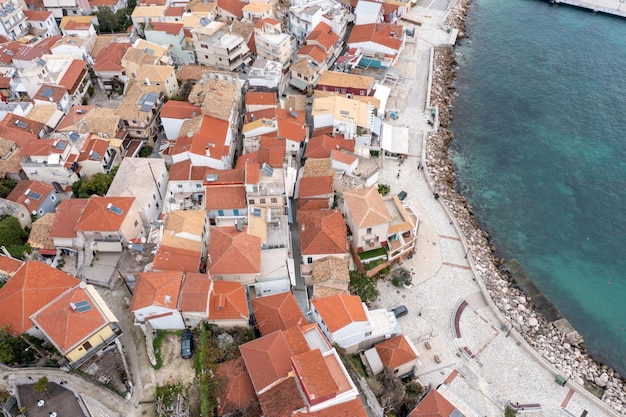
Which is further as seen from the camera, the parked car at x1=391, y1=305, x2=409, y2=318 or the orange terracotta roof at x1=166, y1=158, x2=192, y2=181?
the orange terracotta roof at x1=166, y1=158, x2=192, y2=181

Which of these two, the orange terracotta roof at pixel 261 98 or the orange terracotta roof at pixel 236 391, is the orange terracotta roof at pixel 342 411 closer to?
the orange terracotta roof at pixel 236 391

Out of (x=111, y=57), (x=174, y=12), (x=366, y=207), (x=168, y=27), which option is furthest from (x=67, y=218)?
(x=174, y=12)

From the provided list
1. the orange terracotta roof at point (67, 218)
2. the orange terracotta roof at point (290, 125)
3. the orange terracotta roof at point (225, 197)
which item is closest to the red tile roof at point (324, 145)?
the orange terracotta roof at point (290, 125)

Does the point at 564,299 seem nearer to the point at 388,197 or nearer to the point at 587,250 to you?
the point at 587,250

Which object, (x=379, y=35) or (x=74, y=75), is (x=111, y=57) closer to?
(x=74, y=75)

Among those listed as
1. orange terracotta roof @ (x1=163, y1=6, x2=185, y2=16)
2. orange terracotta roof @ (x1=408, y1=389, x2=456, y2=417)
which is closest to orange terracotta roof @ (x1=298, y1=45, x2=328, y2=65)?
orange terracotta roof @ (x1=163, y1=6, x2=185, y2=16)

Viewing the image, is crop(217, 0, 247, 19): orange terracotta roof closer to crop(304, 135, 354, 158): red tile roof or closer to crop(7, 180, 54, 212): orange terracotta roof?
crop(304, 135, 354, 158): red tile roof
